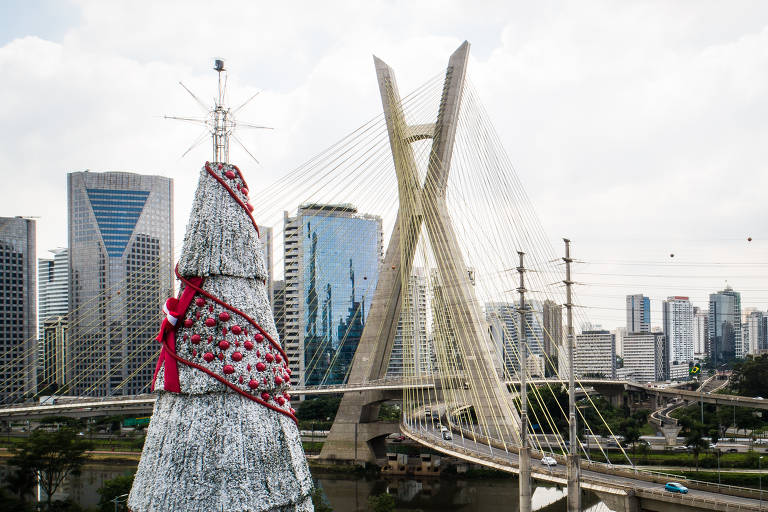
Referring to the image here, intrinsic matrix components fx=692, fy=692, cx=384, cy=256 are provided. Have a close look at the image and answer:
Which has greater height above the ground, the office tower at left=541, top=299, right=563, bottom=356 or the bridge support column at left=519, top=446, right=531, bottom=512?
the office tower at left=541, top=299, right=563, bottom=356

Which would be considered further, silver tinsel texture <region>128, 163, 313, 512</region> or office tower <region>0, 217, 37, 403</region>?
office tower <region>0, 217, 37, 403</region>

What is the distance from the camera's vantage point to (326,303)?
2254 inches

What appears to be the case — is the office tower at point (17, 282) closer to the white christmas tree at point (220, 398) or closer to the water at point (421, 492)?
the water at point (421, 492)

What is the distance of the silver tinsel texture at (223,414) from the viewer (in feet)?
21.9

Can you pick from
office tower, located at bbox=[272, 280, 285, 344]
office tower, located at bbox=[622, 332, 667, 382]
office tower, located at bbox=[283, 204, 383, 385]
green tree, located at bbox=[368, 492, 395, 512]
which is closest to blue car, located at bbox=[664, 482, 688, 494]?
green tree, located at bbox=[368, 492, 395, 512]

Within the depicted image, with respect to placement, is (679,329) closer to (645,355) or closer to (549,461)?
(645,355)

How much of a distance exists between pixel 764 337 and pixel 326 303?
75044 millimetres

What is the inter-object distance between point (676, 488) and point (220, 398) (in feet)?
39.0

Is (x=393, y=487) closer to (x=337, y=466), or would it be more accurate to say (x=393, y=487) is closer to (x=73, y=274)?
(x=337, y=466)

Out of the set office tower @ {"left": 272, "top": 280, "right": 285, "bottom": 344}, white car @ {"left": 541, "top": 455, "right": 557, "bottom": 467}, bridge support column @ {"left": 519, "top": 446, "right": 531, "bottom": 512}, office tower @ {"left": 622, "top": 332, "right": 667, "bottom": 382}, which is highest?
office tower @ {"left": 272, "top": 280, "right": 285, "bottom": 344}

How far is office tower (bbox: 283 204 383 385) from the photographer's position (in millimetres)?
55781

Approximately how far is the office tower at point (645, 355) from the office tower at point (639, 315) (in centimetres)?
2385

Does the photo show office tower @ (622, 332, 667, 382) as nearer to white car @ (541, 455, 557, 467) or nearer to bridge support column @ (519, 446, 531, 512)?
white car @ (541, 455, 557, 467)

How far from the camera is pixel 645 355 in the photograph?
3595 inches
